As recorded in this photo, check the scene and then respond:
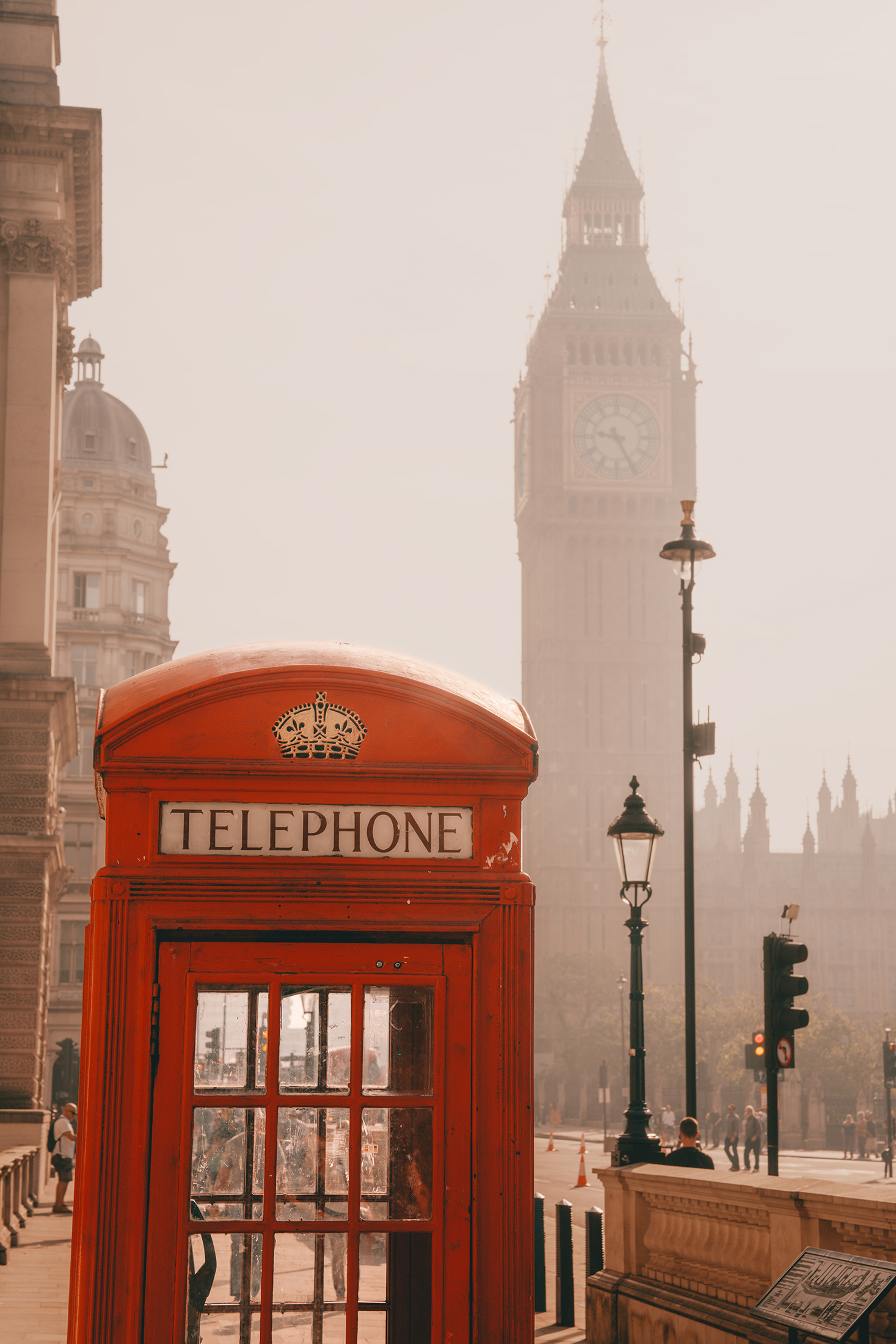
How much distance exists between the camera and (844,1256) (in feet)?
15.7

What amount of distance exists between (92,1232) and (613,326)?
102 metres

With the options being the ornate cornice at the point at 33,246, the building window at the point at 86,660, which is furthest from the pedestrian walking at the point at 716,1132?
the ornate cornice at the point at 33,246

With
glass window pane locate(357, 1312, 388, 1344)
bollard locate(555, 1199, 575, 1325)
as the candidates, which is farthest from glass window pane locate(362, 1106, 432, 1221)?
bollard locate(555, 1199, 575, 1325)

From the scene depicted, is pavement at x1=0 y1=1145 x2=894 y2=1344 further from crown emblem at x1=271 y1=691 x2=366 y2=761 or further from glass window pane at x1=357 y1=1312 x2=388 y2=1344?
crown emblem at x1=271 y1=691 x2=366 y2=761

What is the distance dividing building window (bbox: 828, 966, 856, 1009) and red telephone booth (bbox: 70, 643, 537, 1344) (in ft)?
340

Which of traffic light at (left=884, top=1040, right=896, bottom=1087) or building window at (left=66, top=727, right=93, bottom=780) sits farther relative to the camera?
building window at (left=66, top=727, right=93, bottom=780)

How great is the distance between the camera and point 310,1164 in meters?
4.15

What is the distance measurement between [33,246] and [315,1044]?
20.5 m

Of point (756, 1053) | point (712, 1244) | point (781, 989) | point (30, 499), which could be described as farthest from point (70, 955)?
point (712, 1244)

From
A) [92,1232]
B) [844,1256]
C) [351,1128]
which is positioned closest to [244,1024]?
[351,1128]

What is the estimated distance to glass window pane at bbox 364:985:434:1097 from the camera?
167 inches

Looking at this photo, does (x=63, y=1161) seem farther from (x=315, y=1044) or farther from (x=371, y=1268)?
(x=315, y=1044)

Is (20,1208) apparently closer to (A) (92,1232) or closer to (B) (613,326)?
(A) (92,1232)

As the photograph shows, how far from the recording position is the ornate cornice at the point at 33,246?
22469 millimetres
